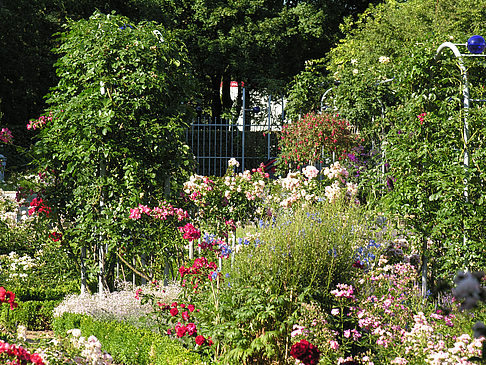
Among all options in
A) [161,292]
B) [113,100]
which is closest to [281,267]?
[161,292]

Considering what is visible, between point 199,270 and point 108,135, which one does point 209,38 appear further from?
point 199,270

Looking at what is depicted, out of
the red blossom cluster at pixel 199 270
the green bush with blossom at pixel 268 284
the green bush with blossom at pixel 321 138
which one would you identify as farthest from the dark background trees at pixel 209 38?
the green bush with blossom at pixel 268 284

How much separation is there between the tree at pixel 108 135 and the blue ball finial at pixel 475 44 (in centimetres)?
244

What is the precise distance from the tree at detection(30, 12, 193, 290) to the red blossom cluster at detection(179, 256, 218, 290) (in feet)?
2.45

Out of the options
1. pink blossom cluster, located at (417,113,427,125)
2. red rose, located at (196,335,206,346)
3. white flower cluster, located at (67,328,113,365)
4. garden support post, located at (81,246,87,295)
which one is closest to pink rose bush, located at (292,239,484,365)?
red rose, located at (196,335,206,346)

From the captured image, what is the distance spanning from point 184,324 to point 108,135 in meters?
1.76

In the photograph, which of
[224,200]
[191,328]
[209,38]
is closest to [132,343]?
[191,328]

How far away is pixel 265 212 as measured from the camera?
5.62 m

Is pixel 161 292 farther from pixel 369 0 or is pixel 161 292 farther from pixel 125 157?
pixel 369 0

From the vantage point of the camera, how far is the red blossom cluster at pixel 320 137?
8461mm

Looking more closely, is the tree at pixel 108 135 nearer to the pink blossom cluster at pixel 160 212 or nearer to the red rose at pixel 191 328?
the pink blossom cluster at pixel 160 212

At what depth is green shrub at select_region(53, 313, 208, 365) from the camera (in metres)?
3.18

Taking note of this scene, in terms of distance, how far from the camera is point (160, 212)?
14.0 feet

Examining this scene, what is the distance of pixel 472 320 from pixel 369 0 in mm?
17499
